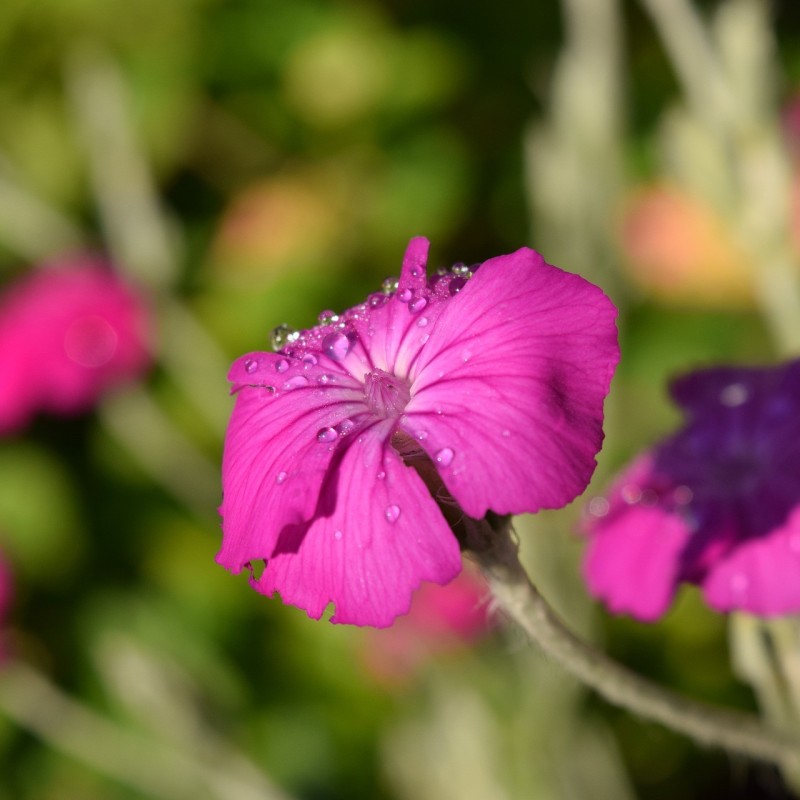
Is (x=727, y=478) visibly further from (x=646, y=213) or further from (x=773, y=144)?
(x=646, y=213)

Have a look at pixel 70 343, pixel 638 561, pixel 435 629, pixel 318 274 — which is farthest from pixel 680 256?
pixel 638 561

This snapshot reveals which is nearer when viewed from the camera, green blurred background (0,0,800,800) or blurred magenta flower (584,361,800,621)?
blurred magenta flower (584,361,800,621)

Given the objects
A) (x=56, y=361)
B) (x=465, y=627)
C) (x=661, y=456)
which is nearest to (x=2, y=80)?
(x=56, y=361)

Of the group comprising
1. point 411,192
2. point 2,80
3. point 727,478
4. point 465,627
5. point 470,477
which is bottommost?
point 465,627

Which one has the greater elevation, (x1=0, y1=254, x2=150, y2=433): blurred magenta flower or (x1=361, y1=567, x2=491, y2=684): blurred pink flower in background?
(x1=0, y1=254, x2=150, y2=433): blurred magenta flower

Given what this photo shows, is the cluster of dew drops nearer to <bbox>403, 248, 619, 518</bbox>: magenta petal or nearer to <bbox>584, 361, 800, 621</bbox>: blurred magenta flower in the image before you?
<bbox>403, 248, 619, 518</bbox>: magenta petal

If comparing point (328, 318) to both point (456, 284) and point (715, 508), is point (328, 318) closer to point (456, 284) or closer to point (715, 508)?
point (456, 284)

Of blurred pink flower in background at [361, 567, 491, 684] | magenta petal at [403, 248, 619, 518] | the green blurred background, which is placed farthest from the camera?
blurred pink flower in background at [361, 567, 491, 684]

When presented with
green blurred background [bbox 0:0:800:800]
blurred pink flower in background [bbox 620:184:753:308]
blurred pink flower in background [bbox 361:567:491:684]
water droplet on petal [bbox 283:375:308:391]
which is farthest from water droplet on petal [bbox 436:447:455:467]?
blurred pink flower in background [bbox 620:184:753:308]
